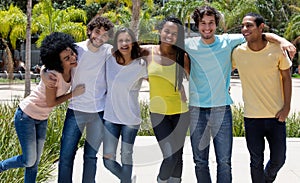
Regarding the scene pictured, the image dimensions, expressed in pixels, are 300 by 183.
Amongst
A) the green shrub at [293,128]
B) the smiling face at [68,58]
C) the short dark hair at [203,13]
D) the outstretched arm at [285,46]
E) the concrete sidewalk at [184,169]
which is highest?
the short dark hair at [203,13]

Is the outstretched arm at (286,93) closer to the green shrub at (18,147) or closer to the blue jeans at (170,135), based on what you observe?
the blue jeans at (170,135)

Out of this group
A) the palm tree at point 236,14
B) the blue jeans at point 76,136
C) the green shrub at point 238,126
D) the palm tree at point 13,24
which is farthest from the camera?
the palm tree at point 236,14

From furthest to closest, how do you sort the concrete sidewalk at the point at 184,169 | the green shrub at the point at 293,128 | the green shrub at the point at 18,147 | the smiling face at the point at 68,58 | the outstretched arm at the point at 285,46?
the green shrub at the point at 293,128 → the concrete sidewalk at the point at 184,169 → the green shrub at the point at 18,147 → the smiling face at the point at 68,58 → the outstretched arm at the point at 285,46

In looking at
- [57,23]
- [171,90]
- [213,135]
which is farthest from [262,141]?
[57,23]

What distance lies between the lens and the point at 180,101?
12.5 ft

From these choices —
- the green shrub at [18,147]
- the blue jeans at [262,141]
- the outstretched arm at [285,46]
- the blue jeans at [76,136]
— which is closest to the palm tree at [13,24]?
the green shrub at [18,147]

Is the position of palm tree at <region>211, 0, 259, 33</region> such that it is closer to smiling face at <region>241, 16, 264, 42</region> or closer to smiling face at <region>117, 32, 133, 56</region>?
smiling face at <region>241, 16, 264, 42</region>

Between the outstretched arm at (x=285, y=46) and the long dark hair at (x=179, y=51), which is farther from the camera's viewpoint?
the long dark hair at (x=179, y=51)

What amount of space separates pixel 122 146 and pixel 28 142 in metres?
0.87

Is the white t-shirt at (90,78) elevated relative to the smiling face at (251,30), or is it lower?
lower

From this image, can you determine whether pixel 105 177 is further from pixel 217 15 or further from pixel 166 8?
pixel 166 8

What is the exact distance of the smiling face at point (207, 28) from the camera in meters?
3.71

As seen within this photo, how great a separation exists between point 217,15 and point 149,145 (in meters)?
2.66

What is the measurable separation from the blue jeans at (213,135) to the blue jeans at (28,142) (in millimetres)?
1433
